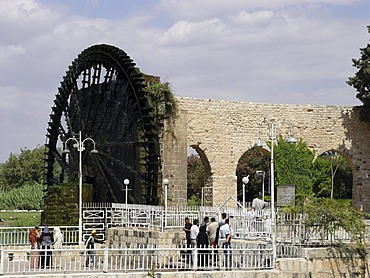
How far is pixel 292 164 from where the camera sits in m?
26.8

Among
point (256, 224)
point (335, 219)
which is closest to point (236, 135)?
point (256, 224)

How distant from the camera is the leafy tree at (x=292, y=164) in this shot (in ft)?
87.6

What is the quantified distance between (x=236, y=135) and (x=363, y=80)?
5.42 metres

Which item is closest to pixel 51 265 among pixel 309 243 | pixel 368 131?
pixel 309 243

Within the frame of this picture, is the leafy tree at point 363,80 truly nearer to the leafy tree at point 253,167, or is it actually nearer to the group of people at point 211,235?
the leafy tree at point 253,167

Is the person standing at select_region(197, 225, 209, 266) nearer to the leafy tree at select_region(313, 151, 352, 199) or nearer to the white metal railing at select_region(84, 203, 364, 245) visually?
the white metal railing at select_region(84, 203, 364, 245)

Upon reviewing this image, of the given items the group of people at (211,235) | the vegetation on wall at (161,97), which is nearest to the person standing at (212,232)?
A: the group of people at (211,235)

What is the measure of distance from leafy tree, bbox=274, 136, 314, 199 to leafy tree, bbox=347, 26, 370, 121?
272 cm

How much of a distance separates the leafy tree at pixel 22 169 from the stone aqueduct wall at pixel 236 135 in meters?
29.6

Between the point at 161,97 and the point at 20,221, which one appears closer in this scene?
the point at 161,97

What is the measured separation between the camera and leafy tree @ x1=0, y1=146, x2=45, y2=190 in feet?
176

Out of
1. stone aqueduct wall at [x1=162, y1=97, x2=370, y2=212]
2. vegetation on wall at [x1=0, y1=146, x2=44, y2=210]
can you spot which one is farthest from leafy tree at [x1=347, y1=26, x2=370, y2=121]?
vegetation on wall at [x1=0, y1=146, x2=44, y2=210]

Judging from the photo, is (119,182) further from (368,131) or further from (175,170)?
(368,131)

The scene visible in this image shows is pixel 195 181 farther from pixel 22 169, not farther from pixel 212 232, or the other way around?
pixel 212 232
